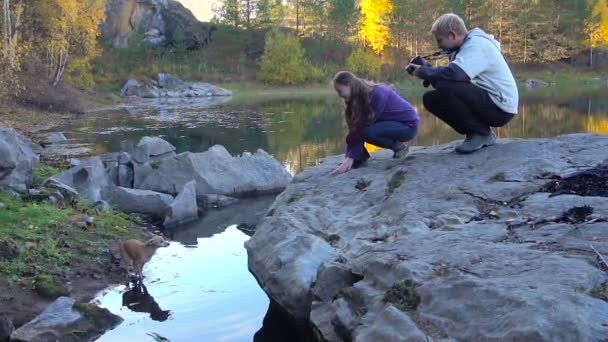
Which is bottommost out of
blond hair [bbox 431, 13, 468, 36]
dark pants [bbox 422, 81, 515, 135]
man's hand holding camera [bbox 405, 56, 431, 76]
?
dark pants [bbox 422, 81, 515, 135]

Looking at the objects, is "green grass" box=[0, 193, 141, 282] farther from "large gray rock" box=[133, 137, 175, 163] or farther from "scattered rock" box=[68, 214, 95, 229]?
"large gray rock" box=[133, 137, 175, 163]

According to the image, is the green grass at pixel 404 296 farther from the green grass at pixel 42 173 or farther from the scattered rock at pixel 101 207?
the green grass at pixel 42 173

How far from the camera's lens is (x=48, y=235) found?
7559mm

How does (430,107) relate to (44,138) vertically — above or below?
above

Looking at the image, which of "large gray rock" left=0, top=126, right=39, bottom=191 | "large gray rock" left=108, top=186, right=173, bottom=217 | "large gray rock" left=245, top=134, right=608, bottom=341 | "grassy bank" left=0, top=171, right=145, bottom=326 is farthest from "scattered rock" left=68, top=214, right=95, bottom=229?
"large gray rock" left=245, top=134, right=608, bottom=341

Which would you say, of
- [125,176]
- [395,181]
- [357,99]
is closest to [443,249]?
[395,181]

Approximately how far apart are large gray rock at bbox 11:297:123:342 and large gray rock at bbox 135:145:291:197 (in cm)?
581

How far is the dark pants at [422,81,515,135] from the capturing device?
20.4ft

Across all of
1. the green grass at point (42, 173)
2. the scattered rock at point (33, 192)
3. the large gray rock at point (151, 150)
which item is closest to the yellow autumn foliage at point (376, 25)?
the large gray rock at point (151, 150)

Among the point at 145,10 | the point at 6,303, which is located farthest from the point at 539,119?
the point at 145,10

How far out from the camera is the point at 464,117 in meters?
6.34

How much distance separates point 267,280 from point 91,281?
2.12 meters

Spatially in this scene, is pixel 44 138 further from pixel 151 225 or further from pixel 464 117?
pixel 464 117

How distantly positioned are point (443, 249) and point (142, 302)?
127 inches
